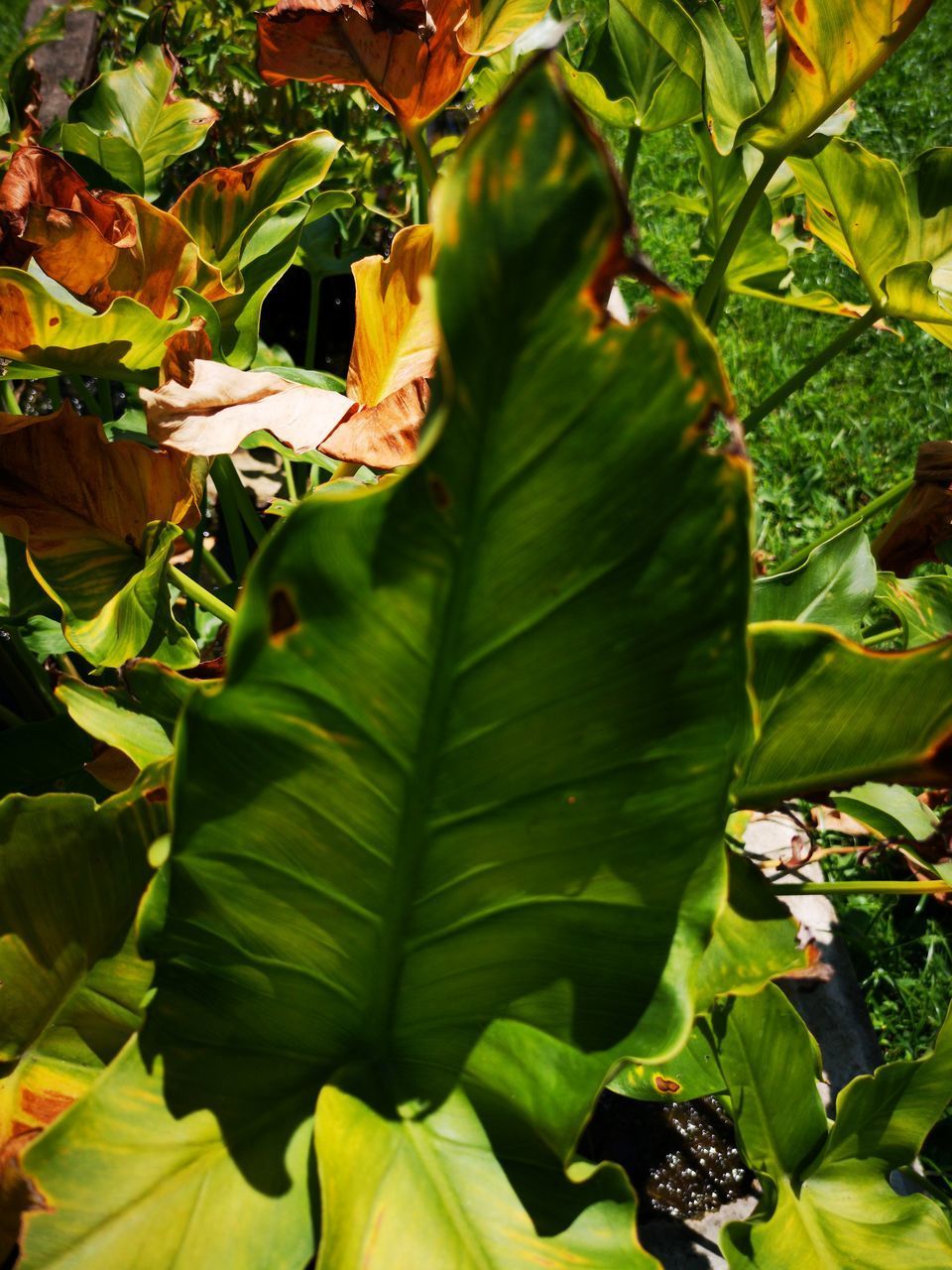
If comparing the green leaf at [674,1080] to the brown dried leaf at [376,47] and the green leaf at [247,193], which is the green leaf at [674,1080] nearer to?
the green leaf at [247,193]

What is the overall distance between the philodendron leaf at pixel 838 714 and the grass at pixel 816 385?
1799 mm

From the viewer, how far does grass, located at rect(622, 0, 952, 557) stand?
2.77 metres

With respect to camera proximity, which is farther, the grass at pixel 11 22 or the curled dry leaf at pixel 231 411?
the grass at pixel 11 22

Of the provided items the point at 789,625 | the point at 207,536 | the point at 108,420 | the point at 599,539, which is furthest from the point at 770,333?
the point at 599,539

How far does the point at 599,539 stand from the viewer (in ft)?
1.90

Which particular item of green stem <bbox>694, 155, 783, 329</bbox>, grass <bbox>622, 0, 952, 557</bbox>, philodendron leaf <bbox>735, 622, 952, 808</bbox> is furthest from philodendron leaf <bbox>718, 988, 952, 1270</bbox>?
grass <bbox>622, 0, 952, 557</bbox>

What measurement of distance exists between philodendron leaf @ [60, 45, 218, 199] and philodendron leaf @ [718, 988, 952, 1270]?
153cm

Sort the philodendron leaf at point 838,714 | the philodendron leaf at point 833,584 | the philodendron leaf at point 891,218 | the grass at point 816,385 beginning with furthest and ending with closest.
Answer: the grass at point 816,385 < the philodendron leaf at point 891,218 < the philodendron leaf at point 833,584 < the philodendron leaf at point 838,714

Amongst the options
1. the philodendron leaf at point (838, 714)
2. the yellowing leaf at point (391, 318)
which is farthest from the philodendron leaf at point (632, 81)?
the philodendron leaf at point (838, 714)

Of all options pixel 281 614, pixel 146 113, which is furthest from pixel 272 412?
pixel 146 113

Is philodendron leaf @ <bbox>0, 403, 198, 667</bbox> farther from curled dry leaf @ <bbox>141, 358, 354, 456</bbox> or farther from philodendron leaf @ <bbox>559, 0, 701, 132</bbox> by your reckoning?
philodendron leaf @ <bbox>559, 0, 701, 132</bbox>

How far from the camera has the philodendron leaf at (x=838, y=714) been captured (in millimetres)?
731

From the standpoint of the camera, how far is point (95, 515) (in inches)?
45.9

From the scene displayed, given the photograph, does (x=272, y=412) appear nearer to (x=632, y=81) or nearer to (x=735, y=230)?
(x=735, y=230)
